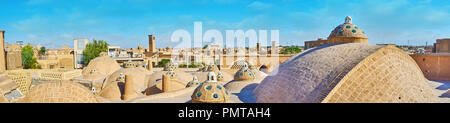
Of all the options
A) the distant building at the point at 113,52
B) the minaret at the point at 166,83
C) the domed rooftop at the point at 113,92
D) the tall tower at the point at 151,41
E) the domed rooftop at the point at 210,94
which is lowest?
the domed rooftop at the point at 113,92

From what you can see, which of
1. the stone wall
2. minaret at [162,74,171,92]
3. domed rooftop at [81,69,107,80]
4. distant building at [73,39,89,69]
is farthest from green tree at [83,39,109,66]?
the stone wall

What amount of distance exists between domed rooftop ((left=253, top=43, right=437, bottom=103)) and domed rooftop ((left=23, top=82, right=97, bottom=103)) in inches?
183

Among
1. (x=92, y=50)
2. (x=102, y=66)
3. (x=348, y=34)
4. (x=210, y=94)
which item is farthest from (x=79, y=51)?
(x=348, y=34)

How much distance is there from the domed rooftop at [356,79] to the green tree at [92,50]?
1185 inches

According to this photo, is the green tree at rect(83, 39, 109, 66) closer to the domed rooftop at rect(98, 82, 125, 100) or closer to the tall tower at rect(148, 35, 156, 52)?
the tall tower at rect(148, 35, 156, 52)

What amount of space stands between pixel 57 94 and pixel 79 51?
→ 1233 inches

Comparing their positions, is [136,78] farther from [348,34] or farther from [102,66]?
[348,34]

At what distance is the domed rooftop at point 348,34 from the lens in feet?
23.8

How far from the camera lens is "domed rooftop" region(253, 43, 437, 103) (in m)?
5.27

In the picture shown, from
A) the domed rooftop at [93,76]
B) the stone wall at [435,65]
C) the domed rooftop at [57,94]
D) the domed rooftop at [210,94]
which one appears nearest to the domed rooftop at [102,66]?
the domed rooftop at [93,76]

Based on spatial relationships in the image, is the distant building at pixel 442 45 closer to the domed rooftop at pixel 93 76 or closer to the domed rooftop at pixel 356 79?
the domed rooftop at pixel 356 79
